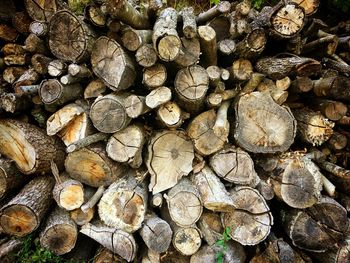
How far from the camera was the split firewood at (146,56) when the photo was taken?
2637mm

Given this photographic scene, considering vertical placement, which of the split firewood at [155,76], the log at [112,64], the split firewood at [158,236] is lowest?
the split firewood at [158,236]

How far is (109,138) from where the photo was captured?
9.30 ft

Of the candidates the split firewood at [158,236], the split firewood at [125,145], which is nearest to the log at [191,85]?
the split firewood at [125,145]

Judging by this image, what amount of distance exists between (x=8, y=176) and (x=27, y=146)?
33 cm

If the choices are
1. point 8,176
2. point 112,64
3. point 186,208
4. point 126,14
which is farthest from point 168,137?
point 8,176

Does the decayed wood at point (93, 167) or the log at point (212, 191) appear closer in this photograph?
the log at point (212, 191)

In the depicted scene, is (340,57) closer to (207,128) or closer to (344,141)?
(344,141)

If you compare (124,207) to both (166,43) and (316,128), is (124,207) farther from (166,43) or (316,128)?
(316,128)

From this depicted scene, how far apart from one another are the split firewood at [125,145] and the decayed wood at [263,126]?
83 centimetres

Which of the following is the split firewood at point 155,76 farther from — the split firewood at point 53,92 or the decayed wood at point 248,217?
the decayed wood at point 248,217

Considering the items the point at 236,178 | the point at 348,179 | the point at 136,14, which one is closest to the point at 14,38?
the point at 136,14

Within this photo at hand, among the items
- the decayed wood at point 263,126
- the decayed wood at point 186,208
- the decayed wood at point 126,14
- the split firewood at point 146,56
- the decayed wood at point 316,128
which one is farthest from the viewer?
the decayed wood at point 316,128

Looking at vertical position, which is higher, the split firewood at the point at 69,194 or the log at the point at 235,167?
the split firewood at the point at 69,194

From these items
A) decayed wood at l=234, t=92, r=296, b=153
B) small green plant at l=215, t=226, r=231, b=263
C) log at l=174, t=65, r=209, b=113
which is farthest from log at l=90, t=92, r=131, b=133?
small green plant at l=215, t=226, r=231, b=263
